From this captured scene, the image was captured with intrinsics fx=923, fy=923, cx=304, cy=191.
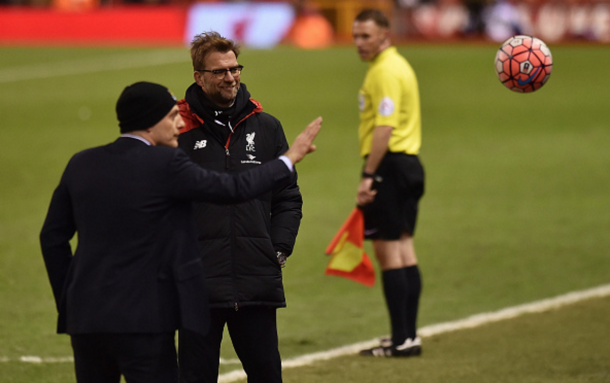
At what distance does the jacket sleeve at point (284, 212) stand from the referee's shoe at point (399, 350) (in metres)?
2.51

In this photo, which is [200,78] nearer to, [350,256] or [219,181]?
[219,181]

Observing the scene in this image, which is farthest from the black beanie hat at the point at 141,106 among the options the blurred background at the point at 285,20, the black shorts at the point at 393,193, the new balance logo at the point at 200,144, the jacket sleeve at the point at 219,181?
the blurred background at the point at 285,20

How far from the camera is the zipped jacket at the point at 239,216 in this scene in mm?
4641

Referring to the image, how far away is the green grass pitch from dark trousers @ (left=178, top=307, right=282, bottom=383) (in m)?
1.88

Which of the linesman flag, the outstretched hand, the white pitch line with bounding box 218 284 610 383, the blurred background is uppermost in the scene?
the blurred background

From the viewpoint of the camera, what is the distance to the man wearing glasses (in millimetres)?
4652

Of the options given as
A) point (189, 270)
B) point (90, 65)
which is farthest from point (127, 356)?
point (90, 65)

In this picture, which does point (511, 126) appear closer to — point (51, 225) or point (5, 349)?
point (5, 349)

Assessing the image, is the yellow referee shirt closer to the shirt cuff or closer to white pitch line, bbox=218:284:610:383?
white pitch line, bbox=218:284:610:383

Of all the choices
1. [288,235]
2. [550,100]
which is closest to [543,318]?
[288,235]

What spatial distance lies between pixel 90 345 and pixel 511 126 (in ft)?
55.1

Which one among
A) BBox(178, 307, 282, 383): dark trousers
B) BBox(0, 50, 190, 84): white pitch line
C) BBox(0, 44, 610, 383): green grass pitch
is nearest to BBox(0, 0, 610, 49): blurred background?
BBox(0, 50, 190, 84): white pitch line

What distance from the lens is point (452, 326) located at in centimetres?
818

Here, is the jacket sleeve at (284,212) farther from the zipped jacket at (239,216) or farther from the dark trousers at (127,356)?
the dark trousers at (127,356)
